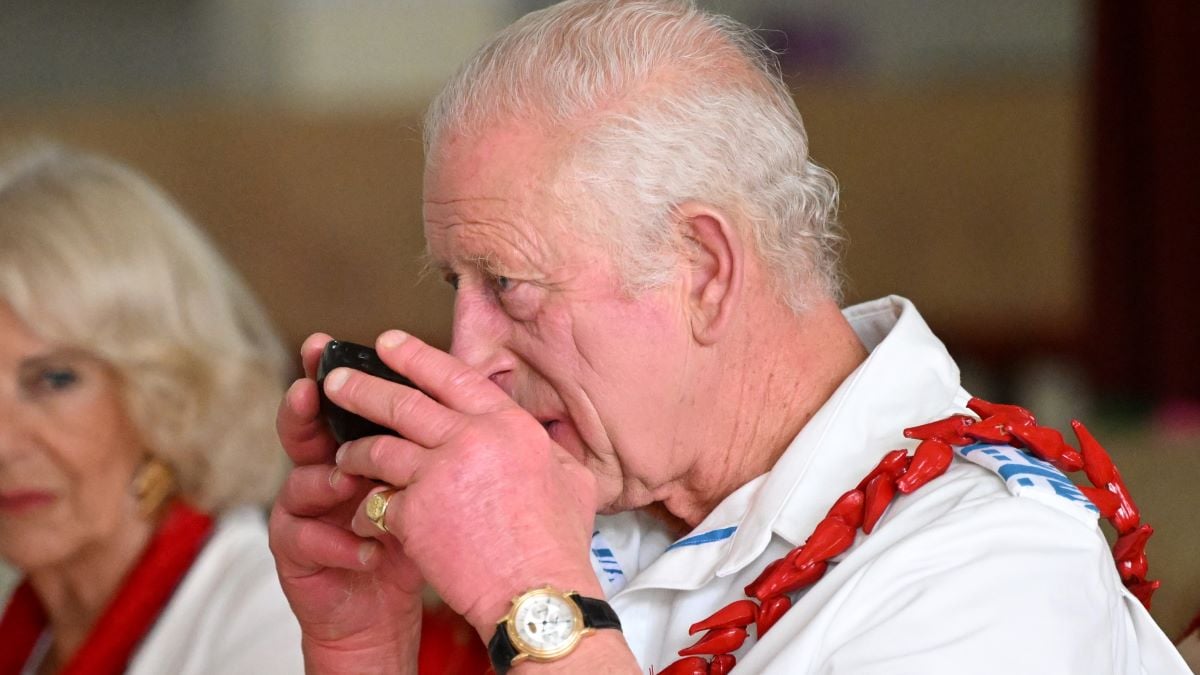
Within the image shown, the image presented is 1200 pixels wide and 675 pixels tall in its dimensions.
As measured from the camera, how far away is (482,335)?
1449mm

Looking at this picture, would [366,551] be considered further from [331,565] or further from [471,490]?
[471,490]

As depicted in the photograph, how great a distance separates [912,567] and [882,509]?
0.30 feet

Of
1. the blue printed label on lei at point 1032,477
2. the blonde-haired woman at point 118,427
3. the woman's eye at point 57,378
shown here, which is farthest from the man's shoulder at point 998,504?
the woman's eye at point 57,378

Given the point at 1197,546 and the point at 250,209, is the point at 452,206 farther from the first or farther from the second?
the point at 250,209

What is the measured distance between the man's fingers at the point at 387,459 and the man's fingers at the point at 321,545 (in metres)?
0.18

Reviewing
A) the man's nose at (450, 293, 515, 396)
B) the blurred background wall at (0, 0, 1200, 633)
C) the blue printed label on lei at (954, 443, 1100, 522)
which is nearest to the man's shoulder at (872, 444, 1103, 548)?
the blue printed label on lei at (954, 443, 1100, 522)

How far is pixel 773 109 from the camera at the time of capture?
1.47m

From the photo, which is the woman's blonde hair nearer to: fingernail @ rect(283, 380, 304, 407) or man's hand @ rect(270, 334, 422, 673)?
man's hand @ rect(270, 334, 422, 673)

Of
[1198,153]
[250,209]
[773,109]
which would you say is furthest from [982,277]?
[773,109]

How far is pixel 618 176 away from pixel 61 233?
1.22 m

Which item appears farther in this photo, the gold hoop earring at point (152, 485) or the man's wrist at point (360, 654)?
the gold hoop earring at point (152, 485)

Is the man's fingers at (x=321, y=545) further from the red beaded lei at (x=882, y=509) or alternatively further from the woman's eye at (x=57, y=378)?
the woman's eye at (x=57, y=378)

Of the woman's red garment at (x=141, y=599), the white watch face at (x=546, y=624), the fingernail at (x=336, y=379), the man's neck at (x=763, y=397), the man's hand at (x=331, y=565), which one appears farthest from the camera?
the woman's red garment at (x=141, y=599)

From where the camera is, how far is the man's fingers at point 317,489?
4.41ft
